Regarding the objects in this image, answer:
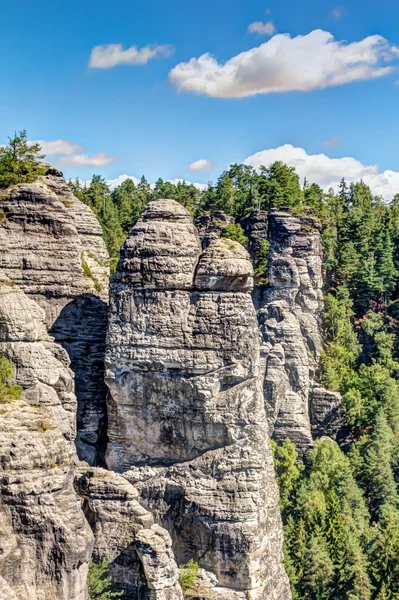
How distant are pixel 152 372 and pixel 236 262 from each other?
244 inches

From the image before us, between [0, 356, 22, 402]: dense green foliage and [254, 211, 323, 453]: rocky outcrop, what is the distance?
124ft

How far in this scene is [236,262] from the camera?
32688mm

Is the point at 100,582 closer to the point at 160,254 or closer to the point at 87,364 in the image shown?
the point at 87,364

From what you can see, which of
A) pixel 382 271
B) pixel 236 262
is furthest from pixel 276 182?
pixel 236 262

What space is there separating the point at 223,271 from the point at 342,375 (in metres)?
42.8

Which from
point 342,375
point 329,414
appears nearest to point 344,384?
point 342,375

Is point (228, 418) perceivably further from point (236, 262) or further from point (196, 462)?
point (236, 262)

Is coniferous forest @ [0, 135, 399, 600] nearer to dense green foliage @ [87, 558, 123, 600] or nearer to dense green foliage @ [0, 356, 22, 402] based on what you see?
dense green foliage @ [0, 356, 22, 402]

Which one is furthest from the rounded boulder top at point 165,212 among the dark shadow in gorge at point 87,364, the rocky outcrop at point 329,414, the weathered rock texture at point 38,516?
the rocky outcrop at point 329,414

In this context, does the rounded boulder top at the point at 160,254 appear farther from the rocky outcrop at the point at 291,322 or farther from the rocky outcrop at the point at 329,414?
the rocky outcrop at the point at 329,414

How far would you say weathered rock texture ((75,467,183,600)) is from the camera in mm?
28375

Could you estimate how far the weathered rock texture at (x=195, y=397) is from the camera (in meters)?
32.1

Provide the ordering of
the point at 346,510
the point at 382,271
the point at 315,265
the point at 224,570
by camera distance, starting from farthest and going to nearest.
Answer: the point at 382,271 → the point at 315,265 → the point at 346,510 → the point at 224,570

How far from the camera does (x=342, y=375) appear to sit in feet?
237
